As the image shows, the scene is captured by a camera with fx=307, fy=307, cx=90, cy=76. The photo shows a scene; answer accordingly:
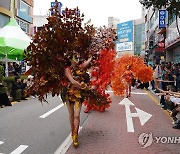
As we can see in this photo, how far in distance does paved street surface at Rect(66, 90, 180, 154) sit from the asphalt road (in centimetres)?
50

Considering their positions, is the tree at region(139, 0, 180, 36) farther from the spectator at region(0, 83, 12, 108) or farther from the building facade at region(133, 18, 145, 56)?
the building facade at region(133, 18, 145, 56)

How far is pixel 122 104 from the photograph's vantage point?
41.7 feet

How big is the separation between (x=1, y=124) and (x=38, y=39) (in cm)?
320

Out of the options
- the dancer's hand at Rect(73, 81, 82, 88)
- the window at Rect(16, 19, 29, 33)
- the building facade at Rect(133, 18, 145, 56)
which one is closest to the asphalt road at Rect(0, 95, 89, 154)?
the dancer's hand at Rect(73, 81, 82, 88)

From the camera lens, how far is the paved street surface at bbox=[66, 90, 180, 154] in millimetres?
5977

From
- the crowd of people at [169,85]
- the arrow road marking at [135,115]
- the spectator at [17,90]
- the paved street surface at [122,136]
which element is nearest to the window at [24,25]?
the spectator at [17,90]

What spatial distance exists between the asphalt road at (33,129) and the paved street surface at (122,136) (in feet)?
1.65

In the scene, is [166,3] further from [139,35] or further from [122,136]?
[139,35]

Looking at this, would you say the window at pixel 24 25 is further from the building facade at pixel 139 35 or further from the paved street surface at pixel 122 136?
the building facade at pixel 139 35

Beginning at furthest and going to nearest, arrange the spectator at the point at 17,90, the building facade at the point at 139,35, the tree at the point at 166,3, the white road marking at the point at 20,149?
the building facade at the point at 139,35 → the spectator at the point at 17,90 → the tree at the point at 166,3 → the white road marking at the point at 20,149

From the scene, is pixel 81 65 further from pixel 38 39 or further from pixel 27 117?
pixel 27 117

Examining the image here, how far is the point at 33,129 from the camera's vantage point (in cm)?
772

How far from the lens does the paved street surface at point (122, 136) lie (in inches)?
235

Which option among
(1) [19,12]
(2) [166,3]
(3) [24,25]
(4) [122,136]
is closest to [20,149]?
(4) [122,136]
